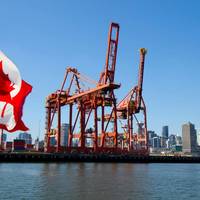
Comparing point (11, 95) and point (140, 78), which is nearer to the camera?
point (11, 95)

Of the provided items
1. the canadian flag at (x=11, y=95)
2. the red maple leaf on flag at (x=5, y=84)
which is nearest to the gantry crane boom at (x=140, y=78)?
the canadian flag at (x=11, y=95)

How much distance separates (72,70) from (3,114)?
10223 cm

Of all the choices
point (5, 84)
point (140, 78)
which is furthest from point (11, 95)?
point (140, 78)

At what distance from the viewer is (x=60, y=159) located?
93188mm

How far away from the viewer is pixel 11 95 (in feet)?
45.1

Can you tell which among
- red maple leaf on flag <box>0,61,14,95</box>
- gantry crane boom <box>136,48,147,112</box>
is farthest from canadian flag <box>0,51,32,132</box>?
gantry crane boom <box>136,48,147,112</box>

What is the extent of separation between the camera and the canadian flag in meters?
13.0

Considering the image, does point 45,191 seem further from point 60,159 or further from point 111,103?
point 111,103

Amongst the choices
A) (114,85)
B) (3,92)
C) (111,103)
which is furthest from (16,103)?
(111,103)

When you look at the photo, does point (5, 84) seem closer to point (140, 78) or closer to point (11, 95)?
point (11, 95)

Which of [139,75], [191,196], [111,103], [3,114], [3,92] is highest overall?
[139,75]

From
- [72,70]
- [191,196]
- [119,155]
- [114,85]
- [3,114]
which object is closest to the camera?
[3,114]

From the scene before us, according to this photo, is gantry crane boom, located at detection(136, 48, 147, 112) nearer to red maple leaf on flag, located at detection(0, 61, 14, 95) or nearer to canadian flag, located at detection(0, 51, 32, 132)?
canadian flag, located at detection(0, 51, 32, 132)

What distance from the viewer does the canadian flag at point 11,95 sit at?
1303 cm
